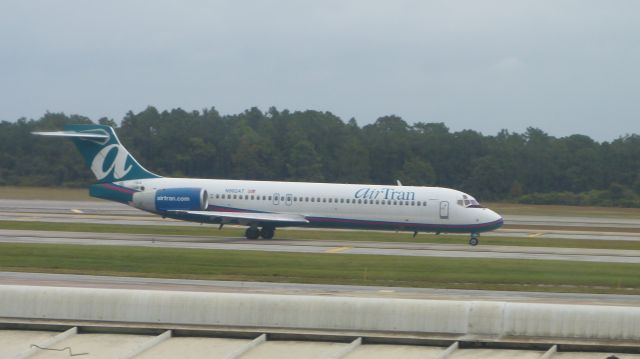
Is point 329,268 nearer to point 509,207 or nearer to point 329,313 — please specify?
point 329,313

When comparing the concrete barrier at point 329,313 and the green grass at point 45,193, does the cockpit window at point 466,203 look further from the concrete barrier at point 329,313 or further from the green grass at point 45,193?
the green grass at point 45,193

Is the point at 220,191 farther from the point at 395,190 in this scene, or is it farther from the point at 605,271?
the point at 605,271

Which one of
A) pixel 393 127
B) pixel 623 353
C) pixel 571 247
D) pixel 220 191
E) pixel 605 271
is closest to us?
pixel 623 353

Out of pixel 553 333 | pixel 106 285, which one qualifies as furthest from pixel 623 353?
pixel 106 285

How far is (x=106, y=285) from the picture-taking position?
94.1 feet

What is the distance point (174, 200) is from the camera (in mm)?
51031

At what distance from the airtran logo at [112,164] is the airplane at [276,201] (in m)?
0.05

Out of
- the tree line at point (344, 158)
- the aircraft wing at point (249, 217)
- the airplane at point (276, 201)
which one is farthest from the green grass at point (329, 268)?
the tree line at point (344, 158)

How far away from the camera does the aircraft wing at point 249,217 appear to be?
50062mm

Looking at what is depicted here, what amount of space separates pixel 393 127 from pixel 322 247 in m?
93.0

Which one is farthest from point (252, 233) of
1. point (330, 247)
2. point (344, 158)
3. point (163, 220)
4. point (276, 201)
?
point (344, 158)

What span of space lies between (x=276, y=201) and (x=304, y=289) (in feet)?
75.2

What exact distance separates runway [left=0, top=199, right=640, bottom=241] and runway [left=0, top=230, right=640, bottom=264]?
7.36 meters

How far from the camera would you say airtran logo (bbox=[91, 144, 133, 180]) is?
53.1 meters
